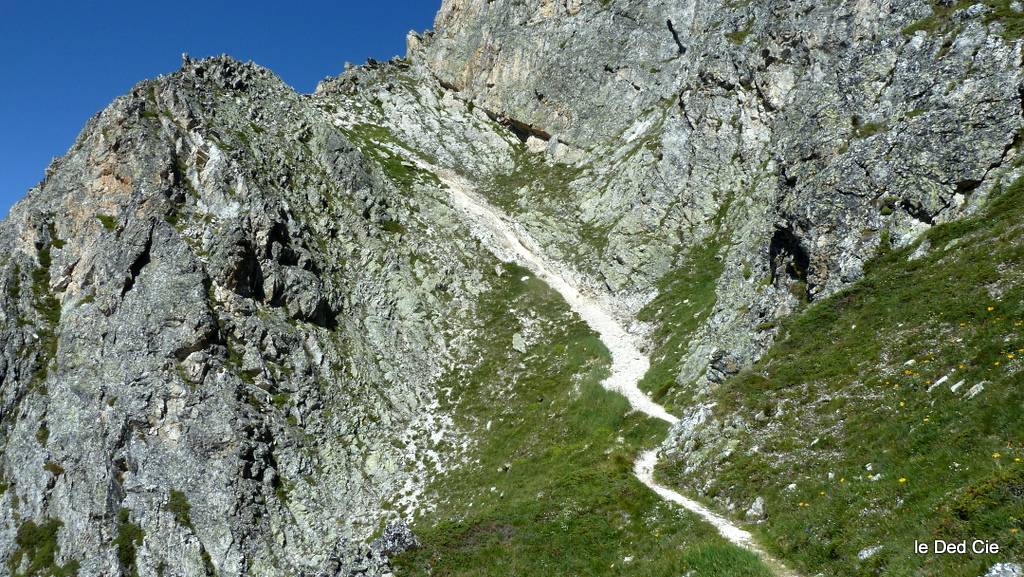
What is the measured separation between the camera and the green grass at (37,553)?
1590 inches

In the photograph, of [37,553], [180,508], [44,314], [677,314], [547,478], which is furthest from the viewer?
[44,314]

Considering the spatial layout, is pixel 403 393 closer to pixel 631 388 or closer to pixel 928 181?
pixel 631 388

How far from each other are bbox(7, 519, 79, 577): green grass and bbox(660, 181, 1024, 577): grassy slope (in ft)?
145

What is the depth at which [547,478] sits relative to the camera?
33.2m

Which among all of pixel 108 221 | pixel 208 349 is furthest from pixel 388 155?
pixel 208 349

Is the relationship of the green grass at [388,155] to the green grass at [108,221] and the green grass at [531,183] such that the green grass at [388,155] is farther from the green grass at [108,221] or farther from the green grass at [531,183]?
the green grass at [108,221]

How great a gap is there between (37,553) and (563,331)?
45.7 metres

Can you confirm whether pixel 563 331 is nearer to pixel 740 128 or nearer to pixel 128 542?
pixel 740 128

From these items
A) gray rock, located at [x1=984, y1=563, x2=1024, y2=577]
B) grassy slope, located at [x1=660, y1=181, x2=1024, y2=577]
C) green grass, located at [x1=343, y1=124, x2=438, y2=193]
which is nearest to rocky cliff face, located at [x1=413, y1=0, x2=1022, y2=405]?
grassy slope, located at [x1=660, y1=181, x2=1024, y2=577]

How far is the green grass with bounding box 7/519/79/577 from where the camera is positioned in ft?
132

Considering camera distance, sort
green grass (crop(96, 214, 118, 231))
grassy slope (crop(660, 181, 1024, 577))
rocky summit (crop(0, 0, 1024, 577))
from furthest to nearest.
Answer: green grass (crop(96, 214, 118, 231))
rocky summit (crop(0, 0, 1024, 577))
grassy slope (crop(660, 181, 1024, 577))

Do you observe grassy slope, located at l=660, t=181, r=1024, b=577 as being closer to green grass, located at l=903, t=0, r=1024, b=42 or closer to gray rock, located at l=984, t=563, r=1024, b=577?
gray rock, located at l=984, t=563, r=1024, b=577

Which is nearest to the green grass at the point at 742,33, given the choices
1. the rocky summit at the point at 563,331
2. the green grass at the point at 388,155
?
the rocky summit at the point at 563,331

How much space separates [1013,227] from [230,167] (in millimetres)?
63282
